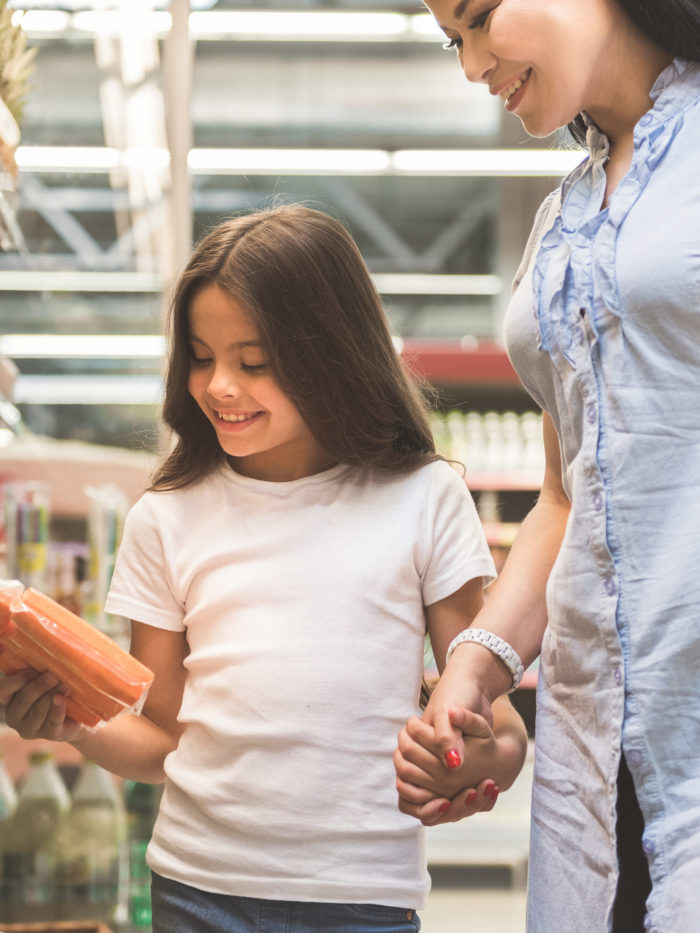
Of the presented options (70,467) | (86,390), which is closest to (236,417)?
(70,467)

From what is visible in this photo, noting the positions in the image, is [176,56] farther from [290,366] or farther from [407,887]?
[407,887]

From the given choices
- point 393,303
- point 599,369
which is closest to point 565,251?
point 599,369

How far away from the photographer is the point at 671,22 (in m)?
1.05

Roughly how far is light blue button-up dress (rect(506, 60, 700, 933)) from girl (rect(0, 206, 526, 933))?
148 mm

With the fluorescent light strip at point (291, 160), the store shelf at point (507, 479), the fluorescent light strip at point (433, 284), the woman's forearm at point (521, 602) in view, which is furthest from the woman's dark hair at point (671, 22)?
the fluorescent light strip at point (433, 284)

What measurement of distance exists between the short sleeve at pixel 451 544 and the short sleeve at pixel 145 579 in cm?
32

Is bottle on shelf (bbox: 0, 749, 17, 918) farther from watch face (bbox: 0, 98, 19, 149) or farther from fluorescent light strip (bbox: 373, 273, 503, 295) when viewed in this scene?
fluorescent light strip (bbox: 373, 273, 503, 295)

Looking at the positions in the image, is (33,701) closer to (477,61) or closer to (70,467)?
(477,61)

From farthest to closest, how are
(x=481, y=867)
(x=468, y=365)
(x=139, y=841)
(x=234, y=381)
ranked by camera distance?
(x=468, y=365)
(x=481, y=867)
(x=139, y=841)
(x=234, y=381)

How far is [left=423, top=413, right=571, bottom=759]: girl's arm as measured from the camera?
1094 millimetres

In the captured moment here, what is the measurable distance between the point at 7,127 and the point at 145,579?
85 cm

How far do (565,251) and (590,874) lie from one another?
585mm

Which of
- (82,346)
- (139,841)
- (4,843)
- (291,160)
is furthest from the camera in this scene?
(291,160)

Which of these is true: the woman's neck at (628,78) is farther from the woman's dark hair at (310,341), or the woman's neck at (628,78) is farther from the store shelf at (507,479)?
the store shelf at (507,479)
